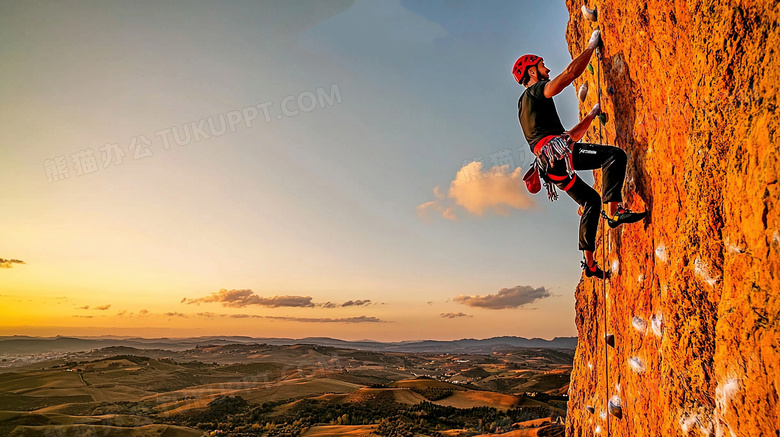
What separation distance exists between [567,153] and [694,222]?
5.05ft

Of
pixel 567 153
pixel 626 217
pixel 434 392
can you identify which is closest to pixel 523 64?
pixel 567 153

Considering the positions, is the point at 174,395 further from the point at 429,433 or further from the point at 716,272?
the point at 716,272

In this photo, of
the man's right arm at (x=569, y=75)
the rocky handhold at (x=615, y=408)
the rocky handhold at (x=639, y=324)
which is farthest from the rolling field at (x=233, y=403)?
the man's right arm at (x=569, y=75)

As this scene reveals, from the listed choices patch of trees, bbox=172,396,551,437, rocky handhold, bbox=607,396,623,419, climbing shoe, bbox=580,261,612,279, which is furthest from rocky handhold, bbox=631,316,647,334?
patch of trees, bbox=172,396,551,437

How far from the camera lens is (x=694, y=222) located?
3.48 meters

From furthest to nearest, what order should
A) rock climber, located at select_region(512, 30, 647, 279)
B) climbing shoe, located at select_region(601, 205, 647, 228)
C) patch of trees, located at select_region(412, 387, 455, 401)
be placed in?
patch of trees, located at select_region(412, 387, 455, 401) < rock climber, located at select_region(512, 30, 647, 279) < climbing shoe, located at select_region(601, 205, 647, 228)

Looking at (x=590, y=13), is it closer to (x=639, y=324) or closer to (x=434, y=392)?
(x=639, y=324)

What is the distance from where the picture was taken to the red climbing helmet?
5.06m

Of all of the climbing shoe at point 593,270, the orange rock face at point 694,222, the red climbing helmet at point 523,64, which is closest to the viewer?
the orange rock face at point 694,222

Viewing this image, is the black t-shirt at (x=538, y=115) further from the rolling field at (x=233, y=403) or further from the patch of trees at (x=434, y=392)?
the patch of trees at (x=434, y=392)

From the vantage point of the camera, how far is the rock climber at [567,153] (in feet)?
14.7

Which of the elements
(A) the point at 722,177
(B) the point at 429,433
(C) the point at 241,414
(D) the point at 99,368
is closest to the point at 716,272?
(A) the point at 722,177

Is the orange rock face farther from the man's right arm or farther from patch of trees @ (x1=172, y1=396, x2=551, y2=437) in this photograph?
patch of trees @ (x1=172, y1=396, x2=551, y2=437)

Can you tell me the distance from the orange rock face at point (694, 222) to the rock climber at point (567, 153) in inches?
13.5
